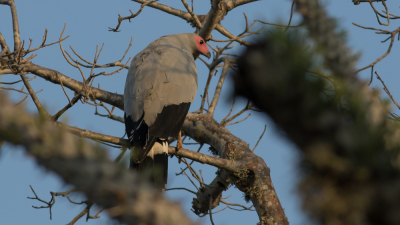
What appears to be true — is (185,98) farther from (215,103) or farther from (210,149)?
(210,149)

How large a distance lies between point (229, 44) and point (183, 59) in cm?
67

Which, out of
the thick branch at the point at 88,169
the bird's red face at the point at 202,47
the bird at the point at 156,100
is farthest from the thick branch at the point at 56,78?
the thick branch at the point at 88,169

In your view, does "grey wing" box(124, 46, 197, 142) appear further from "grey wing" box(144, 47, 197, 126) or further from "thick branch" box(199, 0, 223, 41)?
"thick branch" box(199, 0, 223, 41)

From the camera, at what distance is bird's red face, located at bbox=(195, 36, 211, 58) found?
4.97 metres

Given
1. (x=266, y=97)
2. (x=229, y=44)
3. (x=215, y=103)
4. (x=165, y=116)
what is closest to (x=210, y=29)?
(x=229, y=44)

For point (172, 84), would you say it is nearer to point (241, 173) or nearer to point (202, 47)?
point (241, 173)

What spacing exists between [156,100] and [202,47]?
6.23 ft

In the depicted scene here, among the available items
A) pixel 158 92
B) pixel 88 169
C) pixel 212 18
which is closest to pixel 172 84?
pixel 158 92

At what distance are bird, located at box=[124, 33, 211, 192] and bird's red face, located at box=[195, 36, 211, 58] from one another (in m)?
0.43

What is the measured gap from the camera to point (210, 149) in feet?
13.1

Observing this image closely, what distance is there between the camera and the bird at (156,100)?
3.29 m

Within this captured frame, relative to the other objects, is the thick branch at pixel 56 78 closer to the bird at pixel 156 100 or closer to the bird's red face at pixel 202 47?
the bird at pixel 156 100

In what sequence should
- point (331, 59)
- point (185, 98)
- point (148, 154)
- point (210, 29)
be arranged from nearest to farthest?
point (331, 59)
point (148, 154)
point (185, 98)
point (210, 29)

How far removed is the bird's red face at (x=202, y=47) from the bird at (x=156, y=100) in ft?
1.41
